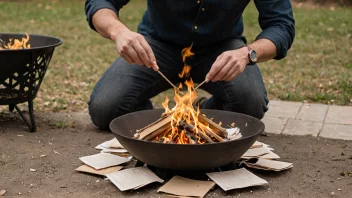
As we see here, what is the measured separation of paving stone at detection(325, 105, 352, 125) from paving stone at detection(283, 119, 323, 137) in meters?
0.15

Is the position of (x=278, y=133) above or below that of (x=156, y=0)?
below

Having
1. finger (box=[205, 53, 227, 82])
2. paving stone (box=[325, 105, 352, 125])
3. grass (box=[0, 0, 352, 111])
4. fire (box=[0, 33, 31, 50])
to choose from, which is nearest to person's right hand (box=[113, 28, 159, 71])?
finger (box=[205, 53, 227, 82])

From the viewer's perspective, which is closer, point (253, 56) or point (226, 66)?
point (226, 66)

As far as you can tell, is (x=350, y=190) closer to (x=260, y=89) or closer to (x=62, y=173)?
(x=260, y=89)

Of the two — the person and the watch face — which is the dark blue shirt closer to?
the person

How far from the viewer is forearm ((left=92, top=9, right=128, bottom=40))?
3.26 metres

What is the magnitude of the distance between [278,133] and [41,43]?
73.0 inches

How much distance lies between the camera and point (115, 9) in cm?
370

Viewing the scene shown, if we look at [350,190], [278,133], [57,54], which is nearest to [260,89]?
[278,133]

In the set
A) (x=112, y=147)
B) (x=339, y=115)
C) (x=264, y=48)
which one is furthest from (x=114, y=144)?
(x=339, y=115)

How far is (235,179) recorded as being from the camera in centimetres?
291

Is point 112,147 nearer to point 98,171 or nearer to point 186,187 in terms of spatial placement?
point 98,171

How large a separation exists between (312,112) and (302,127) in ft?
1.24

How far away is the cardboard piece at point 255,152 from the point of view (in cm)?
326
